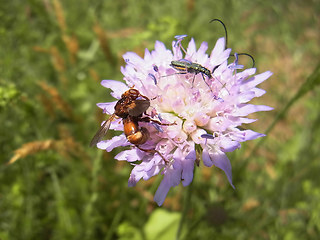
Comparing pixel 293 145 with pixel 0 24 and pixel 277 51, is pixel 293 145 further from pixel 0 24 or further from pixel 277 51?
pixel 0 24

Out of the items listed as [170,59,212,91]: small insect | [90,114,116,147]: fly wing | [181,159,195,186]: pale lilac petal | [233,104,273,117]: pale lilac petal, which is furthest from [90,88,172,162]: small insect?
[233,104,273,117]: pale lilac petal

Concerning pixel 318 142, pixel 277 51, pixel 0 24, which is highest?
pixel 0 24

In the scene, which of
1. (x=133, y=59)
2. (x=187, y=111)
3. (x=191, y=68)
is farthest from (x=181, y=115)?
(x=133, y=59)

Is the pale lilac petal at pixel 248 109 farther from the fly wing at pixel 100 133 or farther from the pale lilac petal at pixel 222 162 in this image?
the fly wing at pixel 100 133

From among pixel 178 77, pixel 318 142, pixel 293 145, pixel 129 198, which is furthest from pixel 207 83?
pixel 293 145

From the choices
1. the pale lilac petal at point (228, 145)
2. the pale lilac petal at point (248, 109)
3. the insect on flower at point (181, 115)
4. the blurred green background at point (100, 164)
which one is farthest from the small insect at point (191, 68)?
the blurred green background at point (100, 164)

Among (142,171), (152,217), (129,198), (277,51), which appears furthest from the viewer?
(277,51)

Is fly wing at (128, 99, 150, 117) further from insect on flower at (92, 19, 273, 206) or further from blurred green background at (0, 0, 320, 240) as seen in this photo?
blurred green background at (0, 0, 320, 240)
